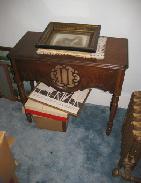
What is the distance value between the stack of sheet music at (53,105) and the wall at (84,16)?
57 centimetres

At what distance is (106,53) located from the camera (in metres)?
1.72

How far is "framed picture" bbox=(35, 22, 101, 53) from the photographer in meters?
1.66

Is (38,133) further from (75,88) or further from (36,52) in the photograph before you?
(36,52)

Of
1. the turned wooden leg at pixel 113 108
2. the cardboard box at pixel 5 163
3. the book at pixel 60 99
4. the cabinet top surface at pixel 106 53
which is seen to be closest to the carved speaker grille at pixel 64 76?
the cabinet top surface at pixel 106 53

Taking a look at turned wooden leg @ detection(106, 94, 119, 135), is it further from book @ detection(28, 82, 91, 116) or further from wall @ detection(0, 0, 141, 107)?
wall @ detection(0, 0, 141, 107)

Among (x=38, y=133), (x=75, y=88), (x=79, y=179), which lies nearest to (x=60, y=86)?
(x=75, y=88)

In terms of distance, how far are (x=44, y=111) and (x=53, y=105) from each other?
4.8 inches

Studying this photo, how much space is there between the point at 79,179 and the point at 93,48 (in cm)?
108

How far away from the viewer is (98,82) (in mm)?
1744

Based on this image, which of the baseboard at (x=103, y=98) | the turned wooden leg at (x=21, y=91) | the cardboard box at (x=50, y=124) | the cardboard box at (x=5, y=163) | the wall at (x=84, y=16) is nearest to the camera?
the cardboard box at (x=5, y=163)

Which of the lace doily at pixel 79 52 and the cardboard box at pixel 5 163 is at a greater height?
the lace doily at pixel 79 52

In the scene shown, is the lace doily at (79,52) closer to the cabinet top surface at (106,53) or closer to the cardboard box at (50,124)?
the cabinet top surface at (106,53)

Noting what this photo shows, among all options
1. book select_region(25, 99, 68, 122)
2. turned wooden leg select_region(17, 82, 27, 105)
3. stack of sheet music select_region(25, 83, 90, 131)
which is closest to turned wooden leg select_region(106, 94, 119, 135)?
Answer: stack of sheet music select_region(25, 83, 90, 131)

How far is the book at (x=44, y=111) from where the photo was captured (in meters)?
2.04
